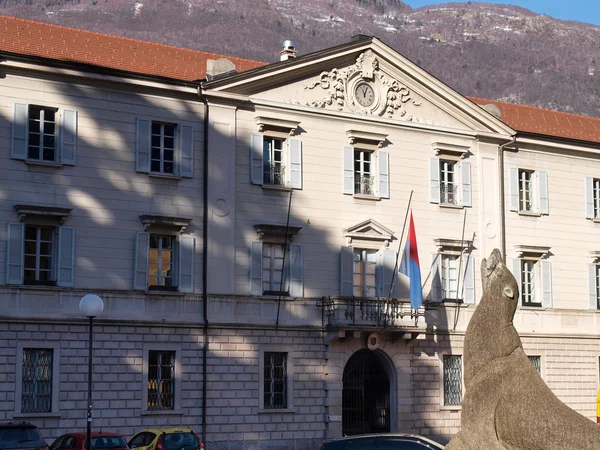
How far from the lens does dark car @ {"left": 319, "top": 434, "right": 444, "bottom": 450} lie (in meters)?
22.1

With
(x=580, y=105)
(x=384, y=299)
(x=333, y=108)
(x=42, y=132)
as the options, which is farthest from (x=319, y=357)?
(x=580, y=105)

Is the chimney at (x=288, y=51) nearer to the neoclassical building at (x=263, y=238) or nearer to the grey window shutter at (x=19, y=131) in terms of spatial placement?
the neoclassical building at (x=263, y=238)

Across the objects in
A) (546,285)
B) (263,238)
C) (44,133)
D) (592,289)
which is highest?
(44,133)

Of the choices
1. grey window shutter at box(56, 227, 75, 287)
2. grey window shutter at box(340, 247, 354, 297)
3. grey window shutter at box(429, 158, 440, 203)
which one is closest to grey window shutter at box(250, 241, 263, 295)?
grey window shutter at box(340, 247, 354, 297)

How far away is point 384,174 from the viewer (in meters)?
41.5

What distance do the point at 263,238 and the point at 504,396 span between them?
2313 centimetres

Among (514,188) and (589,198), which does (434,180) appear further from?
(589,198)

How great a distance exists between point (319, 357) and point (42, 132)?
12101 mm

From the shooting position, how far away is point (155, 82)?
36969mm

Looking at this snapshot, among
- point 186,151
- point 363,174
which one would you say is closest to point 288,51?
point 363,174

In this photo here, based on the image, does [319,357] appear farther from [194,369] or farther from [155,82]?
[155,82]

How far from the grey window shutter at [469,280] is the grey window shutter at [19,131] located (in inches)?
682

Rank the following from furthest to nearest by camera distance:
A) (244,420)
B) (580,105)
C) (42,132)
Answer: (580,105) → (244,420) → (42,132)

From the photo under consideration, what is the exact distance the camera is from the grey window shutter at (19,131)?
34.3 m
